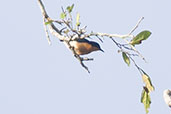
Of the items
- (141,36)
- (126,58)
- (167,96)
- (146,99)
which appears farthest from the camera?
(167,96)

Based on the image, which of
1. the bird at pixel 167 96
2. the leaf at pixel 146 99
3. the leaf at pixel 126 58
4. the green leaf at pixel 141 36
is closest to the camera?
the green leaf at pixel 141 36

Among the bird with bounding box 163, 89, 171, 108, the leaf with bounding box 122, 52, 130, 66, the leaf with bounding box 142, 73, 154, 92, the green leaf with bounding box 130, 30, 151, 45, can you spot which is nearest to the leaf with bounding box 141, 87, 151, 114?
the leaf with bounding box 142, 73, 154, 92

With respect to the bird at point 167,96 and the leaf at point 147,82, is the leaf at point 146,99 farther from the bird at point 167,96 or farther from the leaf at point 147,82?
the bird at point 167,96

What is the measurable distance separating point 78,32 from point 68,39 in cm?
41

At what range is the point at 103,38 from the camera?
3818mm

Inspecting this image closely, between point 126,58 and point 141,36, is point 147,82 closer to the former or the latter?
point 126,58

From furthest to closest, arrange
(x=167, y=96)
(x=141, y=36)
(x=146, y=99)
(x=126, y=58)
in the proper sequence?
(x=167, y=96) → (x=146, y=99) → (x=126, y=58) → (x=141, y=36)

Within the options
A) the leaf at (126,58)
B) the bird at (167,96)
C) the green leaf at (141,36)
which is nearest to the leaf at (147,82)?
the leaf at (126,58)

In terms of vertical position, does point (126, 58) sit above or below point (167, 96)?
below

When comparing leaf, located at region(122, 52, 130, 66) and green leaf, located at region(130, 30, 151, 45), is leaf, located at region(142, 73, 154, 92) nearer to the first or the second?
leaf, located at region(122, 52, 130, 66)

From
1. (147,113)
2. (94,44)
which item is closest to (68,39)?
(147,113)

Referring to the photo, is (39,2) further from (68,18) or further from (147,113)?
(147,113)

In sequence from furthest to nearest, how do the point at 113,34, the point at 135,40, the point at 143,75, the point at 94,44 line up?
the point at 94,44 < the point at 143,75 < the point at 135,40 < the point at 113,34

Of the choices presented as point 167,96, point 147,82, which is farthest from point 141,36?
point 167,96
